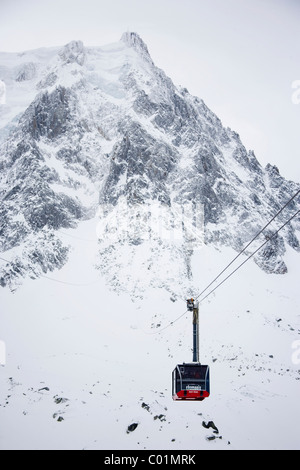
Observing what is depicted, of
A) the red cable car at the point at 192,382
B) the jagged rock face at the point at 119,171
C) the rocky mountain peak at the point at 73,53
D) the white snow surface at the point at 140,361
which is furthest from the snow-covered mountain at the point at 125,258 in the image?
the red cable car at the point at 192,382

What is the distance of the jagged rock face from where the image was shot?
5459cm

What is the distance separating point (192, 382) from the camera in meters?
14.7

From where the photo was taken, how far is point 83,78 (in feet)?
263

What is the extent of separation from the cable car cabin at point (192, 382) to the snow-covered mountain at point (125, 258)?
3917 mm

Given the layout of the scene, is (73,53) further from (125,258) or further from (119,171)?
(125,258)

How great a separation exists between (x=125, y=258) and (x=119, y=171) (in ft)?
75.8

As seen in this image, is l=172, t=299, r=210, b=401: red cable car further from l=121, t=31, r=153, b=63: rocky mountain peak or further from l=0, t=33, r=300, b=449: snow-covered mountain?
l=121, t=31, r=153, b=63: rocky mountain peak

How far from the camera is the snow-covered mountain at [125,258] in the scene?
20188 mm

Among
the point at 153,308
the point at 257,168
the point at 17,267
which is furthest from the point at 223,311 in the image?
the point at 257,168
